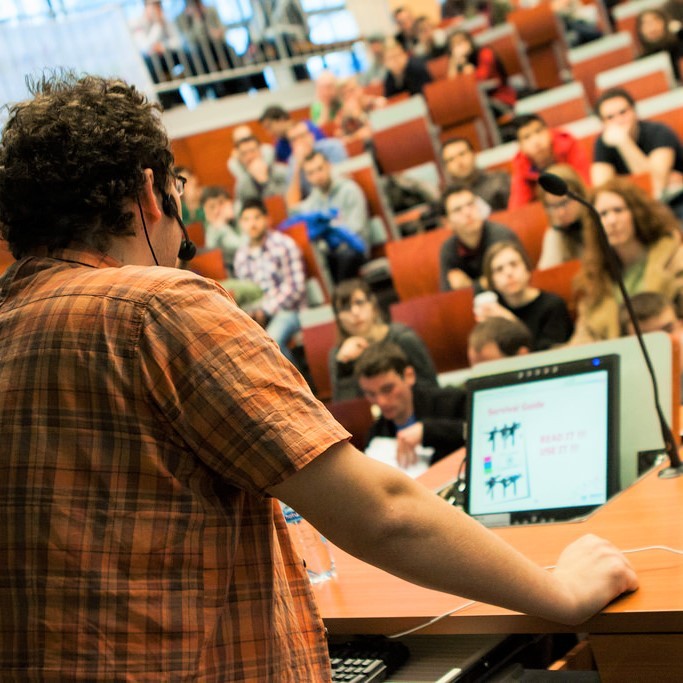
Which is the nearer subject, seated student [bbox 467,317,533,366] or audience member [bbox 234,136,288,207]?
seated student [bbox 467,317,533,366]

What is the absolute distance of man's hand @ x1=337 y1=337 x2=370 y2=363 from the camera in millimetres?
4332

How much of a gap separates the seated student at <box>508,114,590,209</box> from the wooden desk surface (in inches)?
135

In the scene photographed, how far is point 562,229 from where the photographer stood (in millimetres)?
4430

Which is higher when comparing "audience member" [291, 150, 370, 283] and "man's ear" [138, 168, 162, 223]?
"man's ear" [138, 168, 162, 223]

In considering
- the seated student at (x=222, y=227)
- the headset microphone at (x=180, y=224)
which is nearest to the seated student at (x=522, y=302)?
the seated student at (x=222, y=227)

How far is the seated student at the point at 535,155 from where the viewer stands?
5062 mm

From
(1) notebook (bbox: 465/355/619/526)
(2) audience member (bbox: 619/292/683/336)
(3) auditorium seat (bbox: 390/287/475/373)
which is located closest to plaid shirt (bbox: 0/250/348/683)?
(1) notebook (bbox: 465/355/619/526)

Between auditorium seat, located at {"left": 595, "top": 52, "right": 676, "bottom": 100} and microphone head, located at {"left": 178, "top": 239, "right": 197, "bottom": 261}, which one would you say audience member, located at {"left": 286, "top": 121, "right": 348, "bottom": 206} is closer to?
auditorium seat, located at {"left": 595, "top": 52, "right": 676, "bottom": 100}

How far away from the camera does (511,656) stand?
152 centimetres

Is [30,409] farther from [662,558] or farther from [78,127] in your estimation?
[662,558]

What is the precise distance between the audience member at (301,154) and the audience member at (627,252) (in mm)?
2994

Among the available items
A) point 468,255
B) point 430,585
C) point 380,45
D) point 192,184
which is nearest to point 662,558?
point 430,585

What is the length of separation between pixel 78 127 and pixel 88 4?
Result: 7.83 meters

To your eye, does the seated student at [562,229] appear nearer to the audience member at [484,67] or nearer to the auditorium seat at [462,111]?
the auditorium seat at [462,111]
